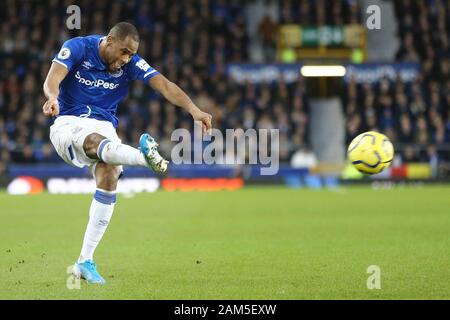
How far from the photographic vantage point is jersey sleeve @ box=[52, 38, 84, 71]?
8414 millimetres

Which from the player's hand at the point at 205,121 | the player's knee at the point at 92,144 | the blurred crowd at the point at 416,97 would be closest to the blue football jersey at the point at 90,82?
the player's knee at the point at 92,144

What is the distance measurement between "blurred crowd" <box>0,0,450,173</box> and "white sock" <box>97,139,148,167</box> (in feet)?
59.7

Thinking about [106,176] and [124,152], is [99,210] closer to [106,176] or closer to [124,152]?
[106,176]

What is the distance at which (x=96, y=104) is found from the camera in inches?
348

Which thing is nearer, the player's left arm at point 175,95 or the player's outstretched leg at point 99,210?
the player's outstretched leg at point 99,210

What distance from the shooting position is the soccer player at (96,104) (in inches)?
327

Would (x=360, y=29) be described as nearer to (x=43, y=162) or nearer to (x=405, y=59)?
(x=405, y=59)

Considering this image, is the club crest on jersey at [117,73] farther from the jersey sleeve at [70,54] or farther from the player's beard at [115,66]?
the jersey sleeve at [70,54]

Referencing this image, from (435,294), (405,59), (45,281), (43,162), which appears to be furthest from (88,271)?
(405,59)

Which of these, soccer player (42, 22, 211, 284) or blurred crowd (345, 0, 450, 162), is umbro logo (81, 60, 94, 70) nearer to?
soccer player (42, 22, 211, 284)

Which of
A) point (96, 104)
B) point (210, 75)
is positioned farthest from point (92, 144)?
point (210, 75)

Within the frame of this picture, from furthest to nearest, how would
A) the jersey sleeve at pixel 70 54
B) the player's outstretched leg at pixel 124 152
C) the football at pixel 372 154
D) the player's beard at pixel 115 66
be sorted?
the football at pixel 372 154 < the player's beard at pixel 115 66 < the jersey sleeve at pixel 70 54 < the player's outstretched leg at pixel 124 152

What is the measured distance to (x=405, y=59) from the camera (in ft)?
104

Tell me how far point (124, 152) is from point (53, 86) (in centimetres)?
89
